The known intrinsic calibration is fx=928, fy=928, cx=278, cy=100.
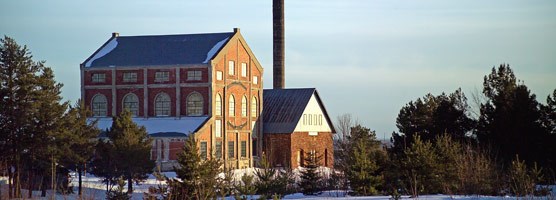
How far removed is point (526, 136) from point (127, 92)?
2714 centimetres

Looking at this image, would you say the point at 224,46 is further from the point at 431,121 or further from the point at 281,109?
the point at 431,121

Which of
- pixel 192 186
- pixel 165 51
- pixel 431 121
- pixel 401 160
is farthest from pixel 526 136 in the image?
pixel 165 51

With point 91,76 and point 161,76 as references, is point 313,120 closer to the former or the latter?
point 161,76

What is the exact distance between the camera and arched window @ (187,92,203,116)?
5806cm

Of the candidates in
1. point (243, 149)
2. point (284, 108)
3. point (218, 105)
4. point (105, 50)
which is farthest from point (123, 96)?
point (284, 108)

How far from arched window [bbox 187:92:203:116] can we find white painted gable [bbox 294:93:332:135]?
26.2 ft

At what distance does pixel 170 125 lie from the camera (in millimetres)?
57250

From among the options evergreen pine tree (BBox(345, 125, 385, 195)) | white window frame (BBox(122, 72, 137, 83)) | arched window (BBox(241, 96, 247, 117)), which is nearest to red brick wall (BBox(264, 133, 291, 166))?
arched window (BBox(241, 96, 247, 117))

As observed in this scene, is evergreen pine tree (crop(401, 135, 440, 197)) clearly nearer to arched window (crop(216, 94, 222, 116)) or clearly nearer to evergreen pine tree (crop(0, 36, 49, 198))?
evergreen pine tree (crop(0, 36, 49, 198))

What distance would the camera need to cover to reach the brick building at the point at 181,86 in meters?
57.7

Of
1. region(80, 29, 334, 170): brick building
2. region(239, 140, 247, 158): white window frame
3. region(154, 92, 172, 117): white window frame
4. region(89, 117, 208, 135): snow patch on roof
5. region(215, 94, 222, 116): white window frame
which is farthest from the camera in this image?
region(239, 140, 247, 158): white window frame

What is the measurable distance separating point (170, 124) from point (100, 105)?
5990mm

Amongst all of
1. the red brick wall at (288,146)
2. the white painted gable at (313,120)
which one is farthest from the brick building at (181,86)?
the white painted gable at (313,120)

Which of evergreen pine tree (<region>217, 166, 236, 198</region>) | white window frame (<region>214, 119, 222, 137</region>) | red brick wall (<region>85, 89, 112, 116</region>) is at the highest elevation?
red brick wall (<region>85, 89, 112, 116</region>)
